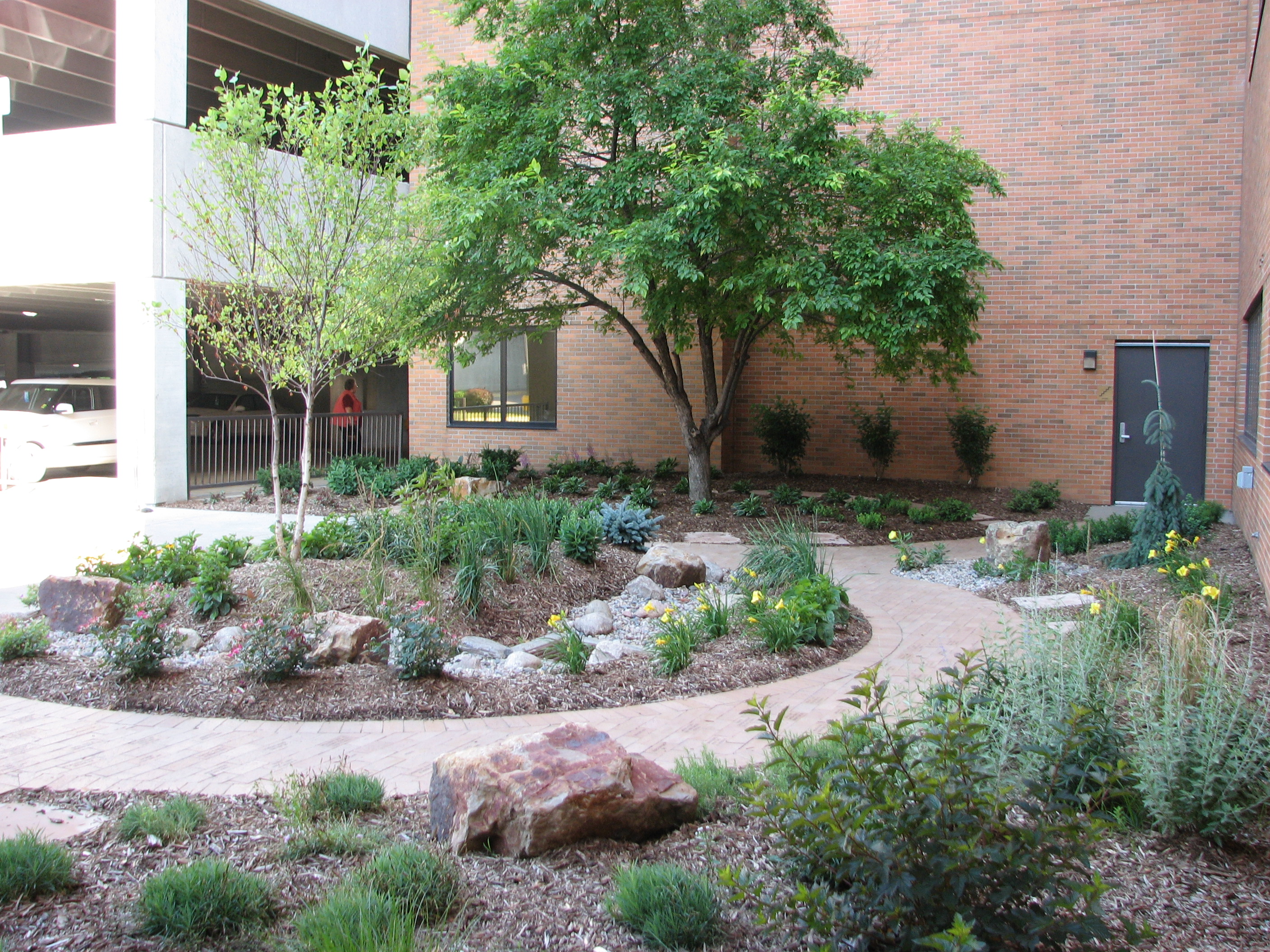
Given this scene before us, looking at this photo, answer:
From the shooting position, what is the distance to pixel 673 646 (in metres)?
5.95

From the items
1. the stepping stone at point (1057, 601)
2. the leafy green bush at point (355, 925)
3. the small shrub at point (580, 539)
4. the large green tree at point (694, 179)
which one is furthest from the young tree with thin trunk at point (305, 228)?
the stepping stone at point (1057, 601)

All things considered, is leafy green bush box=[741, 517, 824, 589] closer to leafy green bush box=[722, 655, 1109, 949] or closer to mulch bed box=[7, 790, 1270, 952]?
mulch bed box=[7, 790, 1270, 952]

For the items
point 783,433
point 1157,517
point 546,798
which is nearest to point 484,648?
point 546,798

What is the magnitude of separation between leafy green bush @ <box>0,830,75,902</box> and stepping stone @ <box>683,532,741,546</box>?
840 centimetres

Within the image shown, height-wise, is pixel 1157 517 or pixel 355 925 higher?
pixel 1157 517

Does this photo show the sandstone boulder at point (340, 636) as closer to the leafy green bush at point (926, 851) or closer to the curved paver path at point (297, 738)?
the curved paver path at point (297, 738)

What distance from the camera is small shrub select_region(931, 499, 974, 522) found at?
1280 centimetres

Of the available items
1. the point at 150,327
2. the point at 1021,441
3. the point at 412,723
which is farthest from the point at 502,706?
the point at 1021,441

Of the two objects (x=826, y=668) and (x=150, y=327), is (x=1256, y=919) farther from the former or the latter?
(x=150, y=327)

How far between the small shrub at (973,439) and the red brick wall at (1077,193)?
10.7 inches

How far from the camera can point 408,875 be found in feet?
9.75

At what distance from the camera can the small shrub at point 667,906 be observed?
2.73 metres

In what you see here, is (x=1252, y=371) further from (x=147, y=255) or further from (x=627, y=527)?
(x=147, y=255)

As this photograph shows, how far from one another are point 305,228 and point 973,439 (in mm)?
10958
